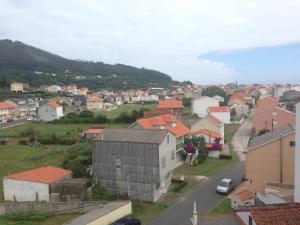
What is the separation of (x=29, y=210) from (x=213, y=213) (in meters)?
11.7

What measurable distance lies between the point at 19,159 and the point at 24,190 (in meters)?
15.7

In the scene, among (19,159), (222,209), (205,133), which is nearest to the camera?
(222,209)

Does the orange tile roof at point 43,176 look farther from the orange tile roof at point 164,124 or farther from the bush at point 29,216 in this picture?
the orange tile roof at point 164,124

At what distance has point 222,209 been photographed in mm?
24375

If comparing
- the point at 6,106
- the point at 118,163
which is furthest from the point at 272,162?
the point at 6,106

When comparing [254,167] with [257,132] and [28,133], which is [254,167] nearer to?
[257,132]

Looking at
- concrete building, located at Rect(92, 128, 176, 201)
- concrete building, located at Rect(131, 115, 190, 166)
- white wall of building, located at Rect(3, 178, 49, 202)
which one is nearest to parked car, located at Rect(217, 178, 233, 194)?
concrete building, located at Rect(92, 128, 176, 201)

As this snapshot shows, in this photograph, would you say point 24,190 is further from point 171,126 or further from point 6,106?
point 6,106

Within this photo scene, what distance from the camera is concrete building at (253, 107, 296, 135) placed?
48.7 metres

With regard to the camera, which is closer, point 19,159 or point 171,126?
point 19,159

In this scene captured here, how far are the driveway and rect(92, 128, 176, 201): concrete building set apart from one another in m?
14.1

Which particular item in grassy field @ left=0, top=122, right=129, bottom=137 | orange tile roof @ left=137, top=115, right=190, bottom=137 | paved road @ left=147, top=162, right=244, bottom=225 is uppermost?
orange tile roof @ left=137, top=115, right=190, bottom=137

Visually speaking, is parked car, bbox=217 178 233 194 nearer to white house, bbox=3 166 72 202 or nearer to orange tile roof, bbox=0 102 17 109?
white house, bbox=3 166 72 202

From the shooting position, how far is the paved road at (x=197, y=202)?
23125 mm
